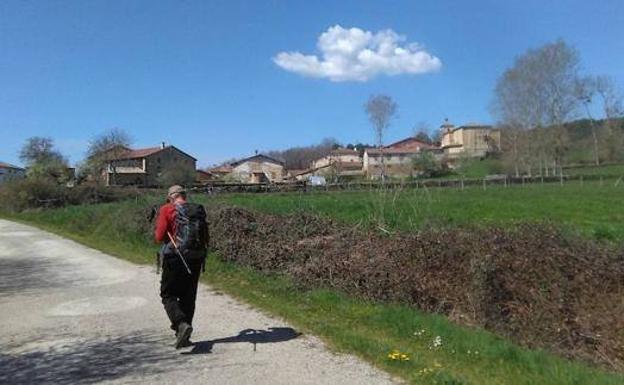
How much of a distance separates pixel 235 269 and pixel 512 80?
3119 inches

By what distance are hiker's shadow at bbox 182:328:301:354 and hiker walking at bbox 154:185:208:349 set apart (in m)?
0.22

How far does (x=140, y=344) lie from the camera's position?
773 cm

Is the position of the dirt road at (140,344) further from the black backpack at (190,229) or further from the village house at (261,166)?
the village house at (261,166)

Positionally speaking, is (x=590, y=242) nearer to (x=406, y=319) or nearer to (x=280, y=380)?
(x=406, y=319)

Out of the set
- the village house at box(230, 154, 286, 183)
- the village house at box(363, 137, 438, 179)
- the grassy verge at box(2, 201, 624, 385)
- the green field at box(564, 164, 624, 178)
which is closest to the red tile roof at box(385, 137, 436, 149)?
the village house at box(363, 137, 438, 179)

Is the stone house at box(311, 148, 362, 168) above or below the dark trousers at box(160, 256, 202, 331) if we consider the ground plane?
above

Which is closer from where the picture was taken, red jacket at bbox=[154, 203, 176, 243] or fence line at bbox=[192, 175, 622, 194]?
red jacket at bbox=[154, 203, 176, 243]

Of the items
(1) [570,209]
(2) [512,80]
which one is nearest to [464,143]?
(2) [512,80]

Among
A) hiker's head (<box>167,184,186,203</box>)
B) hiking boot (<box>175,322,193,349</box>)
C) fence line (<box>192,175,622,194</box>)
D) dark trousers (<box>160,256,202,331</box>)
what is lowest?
hiking boot (<box>175,322,193,349</box>)

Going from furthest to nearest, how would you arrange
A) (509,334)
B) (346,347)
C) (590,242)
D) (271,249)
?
(271,249) < (590,242) < (509,334) < (346,347)

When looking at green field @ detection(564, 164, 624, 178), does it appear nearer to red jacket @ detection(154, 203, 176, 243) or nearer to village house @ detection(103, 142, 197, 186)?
village house @ detection(103, 142, 197, 186)

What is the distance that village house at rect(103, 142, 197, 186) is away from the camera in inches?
4188

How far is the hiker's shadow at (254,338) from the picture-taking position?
24.6 feet

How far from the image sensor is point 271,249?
45.8ft
